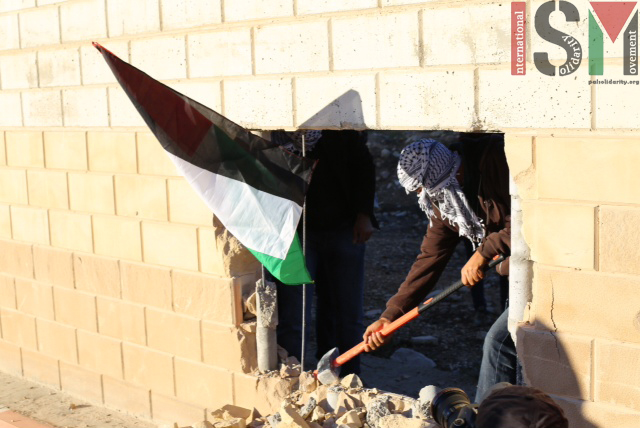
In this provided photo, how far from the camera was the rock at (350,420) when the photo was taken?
12.5ft

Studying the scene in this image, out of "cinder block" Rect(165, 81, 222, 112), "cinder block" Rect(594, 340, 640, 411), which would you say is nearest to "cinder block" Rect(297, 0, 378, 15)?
"cinder block" Rect(165, 81, 222, 112)

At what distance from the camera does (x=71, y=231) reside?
17.6ft

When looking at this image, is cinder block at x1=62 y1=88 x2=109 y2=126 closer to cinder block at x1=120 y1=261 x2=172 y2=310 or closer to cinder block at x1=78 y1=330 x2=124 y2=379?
cinder block at x1=120 y1=261 x2=172 y2=310

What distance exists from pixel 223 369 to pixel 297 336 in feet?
1.42

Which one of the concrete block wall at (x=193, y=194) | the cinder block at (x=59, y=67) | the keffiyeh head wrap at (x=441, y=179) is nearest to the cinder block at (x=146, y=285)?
the concrete block wall at (x=193, y=194)

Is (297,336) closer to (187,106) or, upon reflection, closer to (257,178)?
(257,178)

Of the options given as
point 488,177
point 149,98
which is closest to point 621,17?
point 488,177

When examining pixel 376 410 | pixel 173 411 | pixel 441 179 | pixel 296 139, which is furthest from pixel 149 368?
pixel 441 179

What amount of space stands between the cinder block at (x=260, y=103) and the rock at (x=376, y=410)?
1.30 m

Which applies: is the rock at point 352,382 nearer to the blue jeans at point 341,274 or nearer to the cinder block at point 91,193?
the blue jeans at point 341,274

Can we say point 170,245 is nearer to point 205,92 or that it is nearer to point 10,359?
point 205,92

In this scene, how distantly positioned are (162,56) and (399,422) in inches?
86.7

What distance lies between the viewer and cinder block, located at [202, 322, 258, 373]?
4.48 meters

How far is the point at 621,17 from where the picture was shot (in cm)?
302
